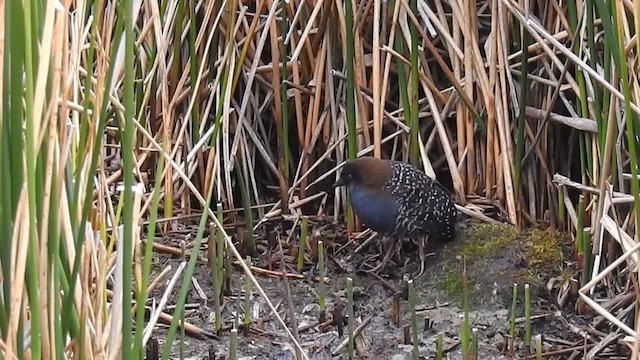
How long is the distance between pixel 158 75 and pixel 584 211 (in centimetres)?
138

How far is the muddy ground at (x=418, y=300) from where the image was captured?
2.80 meters

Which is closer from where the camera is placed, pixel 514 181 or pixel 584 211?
pixel 584 211

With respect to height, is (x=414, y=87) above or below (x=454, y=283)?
above

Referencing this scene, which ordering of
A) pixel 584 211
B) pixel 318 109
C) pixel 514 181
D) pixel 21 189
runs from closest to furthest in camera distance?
pixel 21 189, pixel 584 211, pixel 514 181, pixel 318 109

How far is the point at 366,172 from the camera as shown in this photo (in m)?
3.21

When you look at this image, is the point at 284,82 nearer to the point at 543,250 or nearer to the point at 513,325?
the point at 543,250

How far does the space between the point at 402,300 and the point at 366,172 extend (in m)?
0.42

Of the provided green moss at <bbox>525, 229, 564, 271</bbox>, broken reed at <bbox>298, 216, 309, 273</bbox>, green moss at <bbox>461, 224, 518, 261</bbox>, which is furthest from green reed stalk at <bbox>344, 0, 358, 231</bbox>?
green moss at <bbox>525, 229, 564, 271</bbox>

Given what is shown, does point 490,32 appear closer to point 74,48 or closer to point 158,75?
point 158,75

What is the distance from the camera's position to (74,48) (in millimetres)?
1450

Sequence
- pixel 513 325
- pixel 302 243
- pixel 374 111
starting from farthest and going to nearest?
1. pixel 374 111
2. pixel 302 243
3. pixel 513 325

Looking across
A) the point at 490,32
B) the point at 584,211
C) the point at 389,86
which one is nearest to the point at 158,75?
the point at 389,86

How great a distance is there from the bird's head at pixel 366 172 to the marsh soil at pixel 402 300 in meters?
0.26

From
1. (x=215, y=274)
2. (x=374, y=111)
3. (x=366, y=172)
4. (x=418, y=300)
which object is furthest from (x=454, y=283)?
(x=215, y=274)
